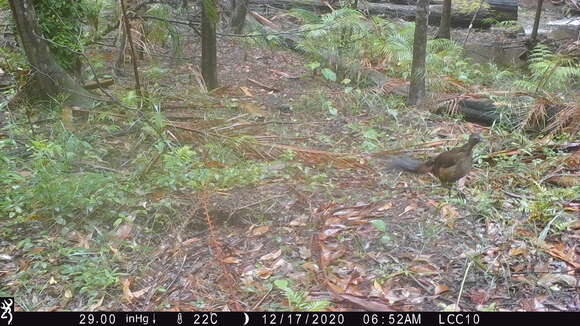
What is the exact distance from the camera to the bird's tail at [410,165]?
200 inches

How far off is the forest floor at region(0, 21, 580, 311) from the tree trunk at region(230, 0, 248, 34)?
363 centimetres

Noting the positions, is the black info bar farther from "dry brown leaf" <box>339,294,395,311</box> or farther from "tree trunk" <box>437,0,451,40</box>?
"tree trunk" <box>437,0,451,40</box>

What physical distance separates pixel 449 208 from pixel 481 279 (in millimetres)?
989

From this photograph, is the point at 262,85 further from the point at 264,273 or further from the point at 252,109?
the point at 264,273

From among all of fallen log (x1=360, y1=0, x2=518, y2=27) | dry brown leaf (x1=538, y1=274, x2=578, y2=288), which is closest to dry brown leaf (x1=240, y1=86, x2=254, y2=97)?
dry brown leaf (x1=538, y1=274, x2=578, y2=288)

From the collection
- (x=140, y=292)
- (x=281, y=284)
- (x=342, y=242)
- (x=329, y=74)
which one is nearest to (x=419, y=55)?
(x=329, y=74)

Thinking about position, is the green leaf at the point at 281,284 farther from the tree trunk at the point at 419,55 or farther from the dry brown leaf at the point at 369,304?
the tree trunk at the point at 419,55

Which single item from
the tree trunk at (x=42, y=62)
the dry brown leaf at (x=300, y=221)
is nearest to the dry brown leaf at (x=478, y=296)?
the dry brown leaf at (x=300, y=221)

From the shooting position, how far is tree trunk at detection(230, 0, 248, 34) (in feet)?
30.7

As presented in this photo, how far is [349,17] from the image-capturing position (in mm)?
8164

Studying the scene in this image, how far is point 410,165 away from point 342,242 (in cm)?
130

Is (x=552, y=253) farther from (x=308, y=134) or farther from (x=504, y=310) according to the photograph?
(x=308, y=134)

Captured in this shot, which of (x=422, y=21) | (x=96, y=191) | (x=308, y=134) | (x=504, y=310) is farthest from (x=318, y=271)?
(x=422, y=21)

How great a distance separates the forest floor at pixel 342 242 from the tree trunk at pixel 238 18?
143 inches
